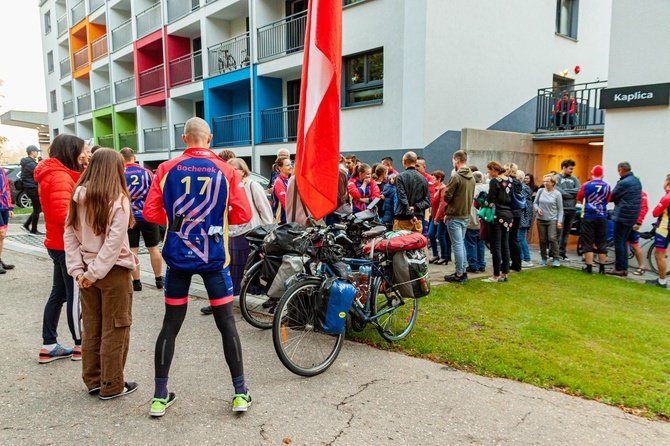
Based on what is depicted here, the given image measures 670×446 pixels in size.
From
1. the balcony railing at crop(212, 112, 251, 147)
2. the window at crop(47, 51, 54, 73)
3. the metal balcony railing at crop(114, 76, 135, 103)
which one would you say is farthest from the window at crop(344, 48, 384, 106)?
the window at crop(47, 51, 54, 73)

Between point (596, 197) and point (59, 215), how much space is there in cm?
847

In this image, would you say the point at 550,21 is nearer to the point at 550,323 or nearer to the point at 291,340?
the point at 550,323

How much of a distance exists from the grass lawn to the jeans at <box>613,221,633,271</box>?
1328mm

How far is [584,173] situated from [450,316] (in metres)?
12.2

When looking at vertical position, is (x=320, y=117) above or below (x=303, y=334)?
above

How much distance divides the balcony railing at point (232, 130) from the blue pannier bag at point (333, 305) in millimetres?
15143

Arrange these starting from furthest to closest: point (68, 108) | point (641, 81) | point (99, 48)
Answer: point (68, 108) < point (99, 48) < point (641, 81)

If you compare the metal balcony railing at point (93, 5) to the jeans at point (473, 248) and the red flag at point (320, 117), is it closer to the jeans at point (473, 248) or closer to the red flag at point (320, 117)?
the jeans at point (473, 248)

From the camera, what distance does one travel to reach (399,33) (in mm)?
12445

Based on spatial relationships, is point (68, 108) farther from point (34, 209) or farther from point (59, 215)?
point (59, 215)

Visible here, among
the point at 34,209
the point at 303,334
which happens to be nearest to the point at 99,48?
the point at 34,209

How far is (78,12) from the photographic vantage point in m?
32.0

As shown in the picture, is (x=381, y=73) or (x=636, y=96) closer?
(x=636, y=96)

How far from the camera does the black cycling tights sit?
334 centimetres
